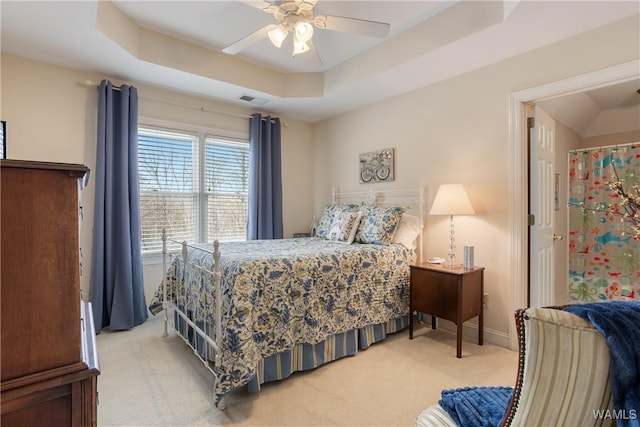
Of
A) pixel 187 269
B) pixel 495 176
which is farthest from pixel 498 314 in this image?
pixel 187 269

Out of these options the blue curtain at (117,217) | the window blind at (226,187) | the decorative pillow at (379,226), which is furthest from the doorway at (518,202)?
the blue curtain at (117,217)

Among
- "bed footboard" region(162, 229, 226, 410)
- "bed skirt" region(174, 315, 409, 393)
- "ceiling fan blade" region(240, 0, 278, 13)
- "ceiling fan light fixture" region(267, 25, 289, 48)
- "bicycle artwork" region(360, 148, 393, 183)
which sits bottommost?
"bed skirt" region(174, 315, 409, 393)

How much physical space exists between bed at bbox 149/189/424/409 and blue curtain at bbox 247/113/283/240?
41.9 inches

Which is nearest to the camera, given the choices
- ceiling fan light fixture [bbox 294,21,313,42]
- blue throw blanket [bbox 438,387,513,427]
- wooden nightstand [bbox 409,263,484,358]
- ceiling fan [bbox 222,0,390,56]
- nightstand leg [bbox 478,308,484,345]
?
blue throw blanket [bbox 438,387,513,427]

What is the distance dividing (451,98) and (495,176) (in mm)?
886

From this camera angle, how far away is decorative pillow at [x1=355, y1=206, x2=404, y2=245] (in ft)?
10.0

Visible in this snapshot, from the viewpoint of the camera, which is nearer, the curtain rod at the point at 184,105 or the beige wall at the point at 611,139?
the curtain rod at the point at 184,105

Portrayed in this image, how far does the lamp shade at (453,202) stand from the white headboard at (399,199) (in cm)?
50

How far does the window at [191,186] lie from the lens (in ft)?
11.5

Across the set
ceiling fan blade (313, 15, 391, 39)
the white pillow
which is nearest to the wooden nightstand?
the white pillow

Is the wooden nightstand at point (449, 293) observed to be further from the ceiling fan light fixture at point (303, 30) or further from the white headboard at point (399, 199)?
the ceiling fan light fixture at point (303, 30)

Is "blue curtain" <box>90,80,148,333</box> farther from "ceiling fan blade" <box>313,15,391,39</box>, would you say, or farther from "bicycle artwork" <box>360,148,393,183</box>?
"bicycle artwork" <box>360,148,393,183</box>

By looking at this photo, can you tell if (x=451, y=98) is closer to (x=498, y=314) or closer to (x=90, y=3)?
(x=498, y=314)

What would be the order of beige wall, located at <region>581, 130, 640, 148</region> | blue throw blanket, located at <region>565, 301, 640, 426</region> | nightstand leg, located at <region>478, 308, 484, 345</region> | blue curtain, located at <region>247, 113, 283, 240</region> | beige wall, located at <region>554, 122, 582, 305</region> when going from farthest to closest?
blue curtain, located at <region>247, 113, 283, 240</region>
beige wall, located at <region>581, 130, 640, 148</region>
beige wall, located at <region>554, 122, 582, 305</region>
nightstand leg, located at <region>478, 308, 484, 345</region>
blue throw blanket, located at <region>565, 301, 640, 426</region>
